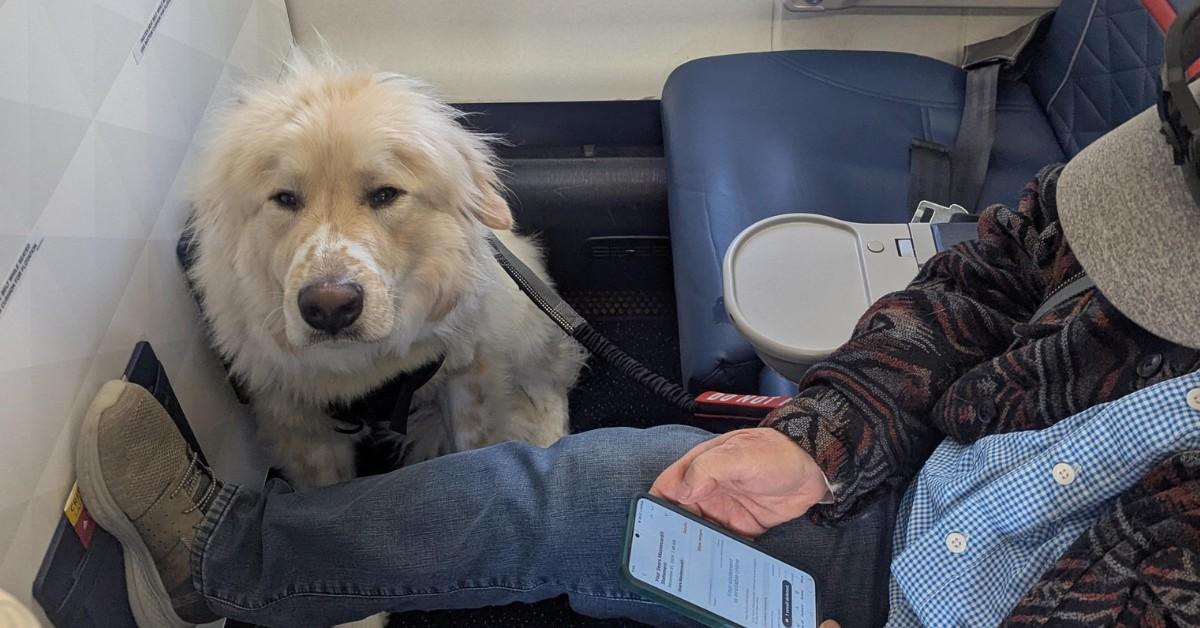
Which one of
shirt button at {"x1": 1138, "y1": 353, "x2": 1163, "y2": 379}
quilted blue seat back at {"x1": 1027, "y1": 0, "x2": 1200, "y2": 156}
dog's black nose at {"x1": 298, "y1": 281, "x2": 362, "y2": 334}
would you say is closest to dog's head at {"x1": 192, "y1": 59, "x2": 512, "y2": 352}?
dog's black nose at {"x1": 298, "y1": 281, "x2": 362, "y2": 334}

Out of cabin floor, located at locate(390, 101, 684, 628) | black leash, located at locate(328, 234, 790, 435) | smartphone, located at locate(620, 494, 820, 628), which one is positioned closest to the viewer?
smartphone, located at locate(620, 494, 820, 628)

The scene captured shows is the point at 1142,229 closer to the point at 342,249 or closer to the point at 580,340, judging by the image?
the point at 342,249

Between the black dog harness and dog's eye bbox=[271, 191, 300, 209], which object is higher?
dog's eye bbox=[271, 191, 300, 209]

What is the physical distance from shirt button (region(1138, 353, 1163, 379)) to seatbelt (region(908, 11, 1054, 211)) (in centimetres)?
68

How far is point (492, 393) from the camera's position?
52.6 inches

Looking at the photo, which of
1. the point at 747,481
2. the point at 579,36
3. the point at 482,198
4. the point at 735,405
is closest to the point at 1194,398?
the point at 747,481

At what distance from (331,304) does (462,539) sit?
31cm

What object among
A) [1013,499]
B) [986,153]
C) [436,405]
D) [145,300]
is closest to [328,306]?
[145,300]

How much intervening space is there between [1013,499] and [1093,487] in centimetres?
6

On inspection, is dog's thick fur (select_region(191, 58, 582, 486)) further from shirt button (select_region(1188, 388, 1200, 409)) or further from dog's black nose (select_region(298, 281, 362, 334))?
shirt button (select_region(1188, 388, 1200, 409))

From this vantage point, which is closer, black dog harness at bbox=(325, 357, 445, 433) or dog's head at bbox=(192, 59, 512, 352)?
dog's head at bbox=(192, 59, 512, 352)

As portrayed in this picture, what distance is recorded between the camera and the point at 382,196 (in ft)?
3.40

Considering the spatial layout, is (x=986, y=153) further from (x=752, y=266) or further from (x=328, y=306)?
(x=328, y=306)

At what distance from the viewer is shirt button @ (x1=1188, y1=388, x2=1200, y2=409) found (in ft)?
2.06
